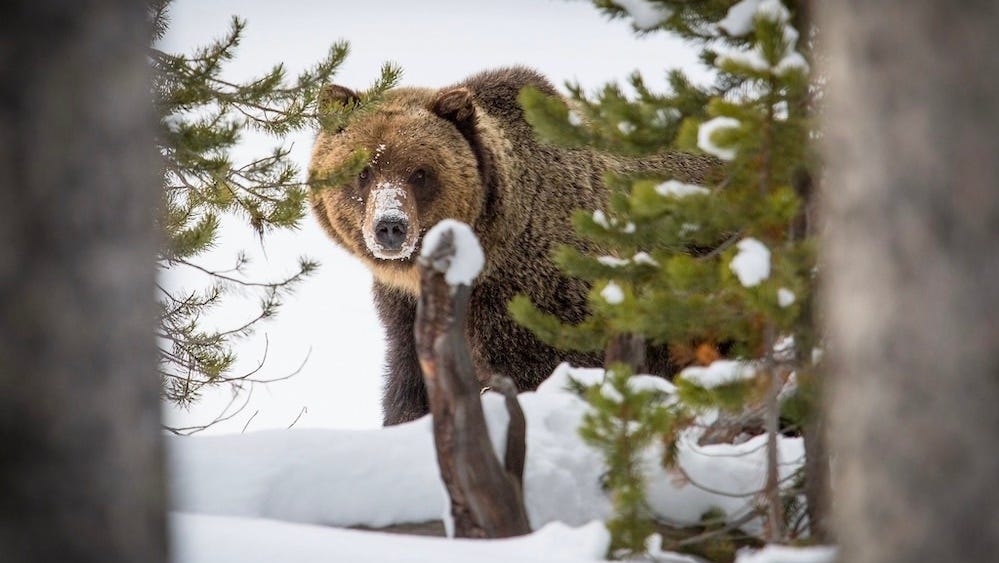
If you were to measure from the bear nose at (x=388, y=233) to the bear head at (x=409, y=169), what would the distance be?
0.95 ft

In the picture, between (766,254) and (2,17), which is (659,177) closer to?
(766,254)

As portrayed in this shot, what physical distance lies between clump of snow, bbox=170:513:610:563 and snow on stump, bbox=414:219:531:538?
17.3 inches

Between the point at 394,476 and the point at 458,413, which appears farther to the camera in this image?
the point at 394,476

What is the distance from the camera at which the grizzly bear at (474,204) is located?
8.13m

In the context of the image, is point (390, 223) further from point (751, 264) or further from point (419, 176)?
point (751, 264)

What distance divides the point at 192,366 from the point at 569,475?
3867 millimetres

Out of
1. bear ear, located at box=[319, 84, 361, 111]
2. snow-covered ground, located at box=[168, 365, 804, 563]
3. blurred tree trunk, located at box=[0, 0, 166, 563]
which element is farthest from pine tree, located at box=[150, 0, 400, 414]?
blurred tree trunk, located at box=[0, 0, 166, 563]

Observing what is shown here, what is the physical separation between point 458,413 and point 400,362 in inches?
162

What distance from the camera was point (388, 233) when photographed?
7.77m

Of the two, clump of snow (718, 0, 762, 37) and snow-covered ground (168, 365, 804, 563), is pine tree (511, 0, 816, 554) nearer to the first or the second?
clump of snow (718, 0, 762, 37)

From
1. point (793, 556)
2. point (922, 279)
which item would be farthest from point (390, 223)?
point (922, 279)

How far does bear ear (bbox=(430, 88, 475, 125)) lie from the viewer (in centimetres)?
846

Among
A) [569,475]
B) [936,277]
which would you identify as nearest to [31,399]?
[936,277]

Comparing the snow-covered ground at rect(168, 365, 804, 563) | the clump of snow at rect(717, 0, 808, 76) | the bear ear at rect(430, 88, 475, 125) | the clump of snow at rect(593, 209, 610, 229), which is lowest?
the snow-covered ground at rect(168, 365, 804, 563)
